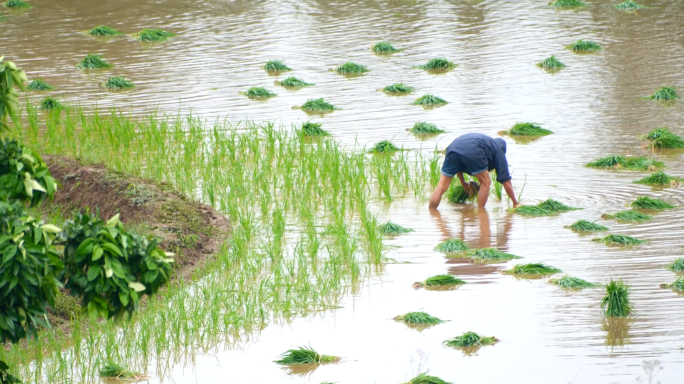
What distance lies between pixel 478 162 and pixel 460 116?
3.86 meters

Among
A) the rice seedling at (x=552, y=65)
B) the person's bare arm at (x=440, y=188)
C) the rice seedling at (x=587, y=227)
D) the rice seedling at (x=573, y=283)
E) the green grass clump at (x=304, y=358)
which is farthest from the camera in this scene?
the rice seedling at (x=552, y=65)

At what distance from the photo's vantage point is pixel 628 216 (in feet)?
26.1

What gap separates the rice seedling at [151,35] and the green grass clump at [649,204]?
11.2 metres

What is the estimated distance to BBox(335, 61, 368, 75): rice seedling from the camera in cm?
1460

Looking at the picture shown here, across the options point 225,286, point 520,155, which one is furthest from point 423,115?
point 225,286

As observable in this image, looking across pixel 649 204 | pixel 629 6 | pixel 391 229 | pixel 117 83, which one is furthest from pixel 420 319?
pixel 629 6

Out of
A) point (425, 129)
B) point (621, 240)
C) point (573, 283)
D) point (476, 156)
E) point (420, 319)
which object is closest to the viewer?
point (420, 319)

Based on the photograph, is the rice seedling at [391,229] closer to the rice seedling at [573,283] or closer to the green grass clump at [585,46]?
the rice seedling at [573,283]

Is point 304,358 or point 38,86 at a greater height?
point 38,86

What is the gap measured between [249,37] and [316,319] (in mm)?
12104

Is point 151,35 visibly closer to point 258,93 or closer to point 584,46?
point 258,93

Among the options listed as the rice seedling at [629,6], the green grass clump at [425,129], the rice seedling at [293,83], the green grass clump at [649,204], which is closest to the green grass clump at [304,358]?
the green grass clump at [649,204]

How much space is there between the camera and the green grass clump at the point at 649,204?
8.16 metres

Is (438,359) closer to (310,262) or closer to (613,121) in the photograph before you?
(310,262)
